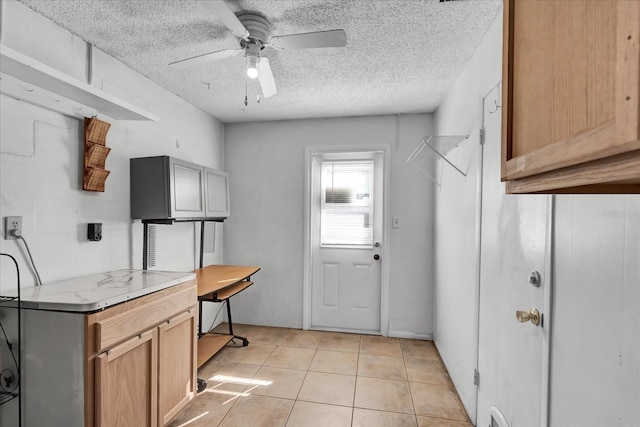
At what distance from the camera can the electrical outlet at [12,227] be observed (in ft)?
5.24

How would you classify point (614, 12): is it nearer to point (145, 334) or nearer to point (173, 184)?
point (145, 334)

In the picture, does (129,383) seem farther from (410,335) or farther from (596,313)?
(410,335)

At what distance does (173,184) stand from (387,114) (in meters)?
2.28

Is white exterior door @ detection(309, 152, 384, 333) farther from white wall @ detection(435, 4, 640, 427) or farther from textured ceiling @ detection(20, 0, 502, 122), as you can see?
white wall @ detection(435, 4, 640, 427)

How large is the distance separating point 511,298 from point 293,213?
98.0 inches

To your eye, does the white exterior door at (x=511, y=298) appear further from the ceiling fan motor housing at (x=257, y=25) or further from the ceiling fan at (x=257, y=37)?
the ceiling fan motor housing at (x=257, y=25)

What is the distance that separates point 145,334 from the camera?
5.66 feet

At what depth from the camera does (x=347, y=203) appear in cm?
366

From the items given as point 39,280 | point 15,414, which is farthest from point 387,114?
point 15,414

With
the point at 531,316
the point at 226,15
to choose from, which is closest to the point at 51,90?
the point at 226,15

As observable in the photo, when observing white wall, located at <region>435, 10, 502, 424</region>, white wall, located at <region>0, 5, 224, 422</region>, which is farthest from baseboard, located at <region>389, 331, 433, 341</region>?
white wall, located at <region>0, 5, 224, 422</region>

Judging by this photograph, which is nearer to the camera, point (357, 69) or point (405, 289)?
point (357, 69)

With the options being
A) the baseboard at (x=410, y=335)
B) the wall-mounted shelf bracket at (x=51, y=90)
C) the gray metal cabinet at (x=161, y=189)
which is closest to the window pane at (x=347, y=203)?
the baseboard at (x=410, y=335)

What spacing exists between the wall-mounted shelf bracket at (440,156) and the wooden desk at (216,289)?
1805mm
